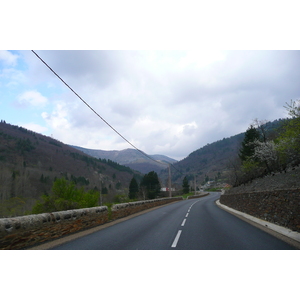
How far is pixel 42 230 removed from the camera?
6.77 m

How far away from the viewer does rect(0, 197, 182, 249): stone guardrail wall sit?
5582mm

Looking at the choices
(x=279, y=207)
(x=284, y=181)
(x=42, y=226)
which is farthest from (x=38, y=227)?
(x=284, y=181)

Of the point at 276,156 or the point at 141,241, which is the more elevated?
the point at 276,156

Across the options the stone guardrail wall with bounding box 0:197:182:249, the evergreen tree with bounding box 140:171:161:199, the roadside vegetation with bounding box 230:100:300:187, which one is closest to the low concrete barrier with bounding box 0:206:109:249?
the stone guardrail wall with bounding box 0:197:182:249

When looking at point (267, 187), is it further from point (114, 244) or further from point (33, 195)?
point (33, 195)

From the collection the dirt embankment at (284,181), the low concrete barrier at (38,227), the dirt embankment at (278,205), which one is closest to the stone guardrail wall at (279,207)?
the dirt embankment at (278,205)

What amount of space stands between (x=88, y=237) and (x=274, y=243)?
5.78m

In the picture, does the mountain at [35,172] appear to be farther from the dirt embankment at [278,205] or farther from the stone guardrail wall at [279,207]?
the stone guardrail wall at [279,207]

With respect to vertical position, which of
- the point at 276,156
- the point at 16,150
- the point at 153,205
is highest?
the point at 16,150

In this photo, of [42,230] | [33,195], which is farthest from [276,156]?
[33,195]

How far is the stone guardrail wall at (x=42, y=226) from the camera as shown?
558cm

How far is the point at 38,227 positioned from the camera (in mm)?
6625

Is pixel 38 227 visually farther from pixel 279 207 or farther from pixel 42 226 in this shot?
pixel 279 207
